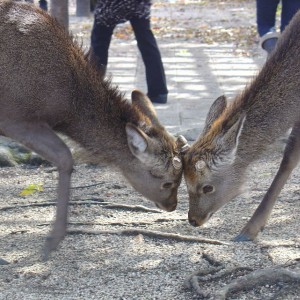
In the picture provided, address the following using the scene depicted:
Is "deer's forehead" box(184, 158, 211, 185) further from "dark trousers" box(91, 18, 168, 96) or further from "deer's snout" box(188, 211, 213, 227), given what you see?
"dark trousers" box(91, 18, 168, 96)

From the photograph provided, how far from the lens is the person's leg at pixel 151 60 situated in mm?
10742

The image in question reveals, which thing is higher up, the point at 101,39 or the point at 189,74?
the point at 101,39

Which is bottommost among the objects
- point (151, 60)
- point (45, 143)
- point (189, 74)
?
point (189, 74)

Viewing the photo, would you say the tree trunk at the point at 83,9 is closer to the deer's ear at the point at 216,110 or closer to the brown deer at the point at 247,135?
the deer's ear at the point at 216,110

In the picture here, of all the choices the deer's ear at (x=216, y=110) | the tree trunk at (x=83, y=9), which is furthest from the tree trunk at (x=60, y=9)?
the tree trunk at (x=83, y=9)

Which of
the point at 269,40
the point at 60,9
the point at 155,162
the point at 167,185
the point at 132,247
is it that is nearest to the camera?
the point at 132,247

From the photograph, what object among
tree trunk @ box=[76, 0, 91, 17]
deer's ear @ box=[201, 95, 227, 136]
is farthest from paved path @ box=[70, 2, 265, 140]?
tree trunk @ box=[76, 0, 91, 17]

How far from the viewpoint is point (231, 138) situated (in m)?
6.46

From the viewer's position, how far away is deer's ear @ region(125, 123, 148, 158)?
6.56m

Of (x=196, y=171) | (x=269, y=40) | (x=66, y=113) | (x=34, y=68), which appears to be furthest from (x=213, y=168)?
(x=269, y=40)

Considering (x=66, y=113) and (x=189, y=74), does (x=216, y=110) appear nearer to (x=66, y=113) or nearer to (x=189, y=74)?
(x=66, y=113)

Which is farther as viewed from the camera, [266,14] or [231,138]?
[266,14]

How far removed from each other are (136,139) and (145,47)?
444 cm

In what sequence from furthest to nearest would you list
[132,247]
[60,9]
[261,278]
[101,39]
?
[101,39] → [60,9] → [132,247] → [261,278]
